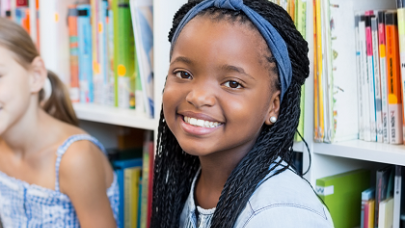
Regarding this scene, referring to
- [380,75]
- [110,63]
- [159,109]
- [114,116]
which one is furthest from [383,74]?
[110,63]

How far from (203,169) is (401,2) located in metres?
0.51

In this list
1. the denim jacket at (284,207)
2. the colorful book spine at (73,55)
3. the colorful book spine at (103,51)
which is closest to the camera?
the denim jacket at (284,207)

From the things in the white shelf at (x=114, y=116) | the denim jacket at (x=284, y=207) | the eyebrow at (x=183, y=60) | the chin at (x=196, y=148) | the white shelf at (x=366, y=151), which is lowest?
the denim jacket at (x=284, y=207)

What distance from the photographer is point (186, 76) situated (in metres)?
0.81

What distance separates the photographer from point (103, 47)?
1370 millimetres

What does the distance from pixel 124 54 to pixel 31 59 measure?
0.26m

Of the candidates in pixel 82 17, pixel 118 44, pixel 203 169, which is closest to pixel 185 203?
pixel 203 169

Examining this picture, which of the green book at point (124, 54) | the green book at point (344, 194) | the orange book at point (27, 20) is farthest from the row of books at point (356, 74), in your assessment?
the orange book at point (27, 20)

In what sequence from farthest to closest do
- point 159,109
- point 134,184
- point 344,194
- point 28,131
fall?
point 134,184
point 28,131
point 159,109
point 344,194

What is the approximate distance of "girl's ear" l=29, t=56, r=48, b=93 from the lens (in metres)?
1.19

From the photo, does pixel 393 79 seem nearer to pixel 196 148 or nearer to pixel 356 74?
pixel 356 74

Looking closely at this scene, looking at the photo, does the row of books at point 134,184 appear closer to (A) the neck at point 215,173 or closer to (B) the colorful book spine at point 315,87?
(A) the neck at point 215,173

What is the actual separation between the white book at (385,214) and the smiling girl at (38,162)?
2.18 feet

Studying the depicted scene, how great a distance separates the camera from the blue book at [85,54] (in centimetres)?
141
